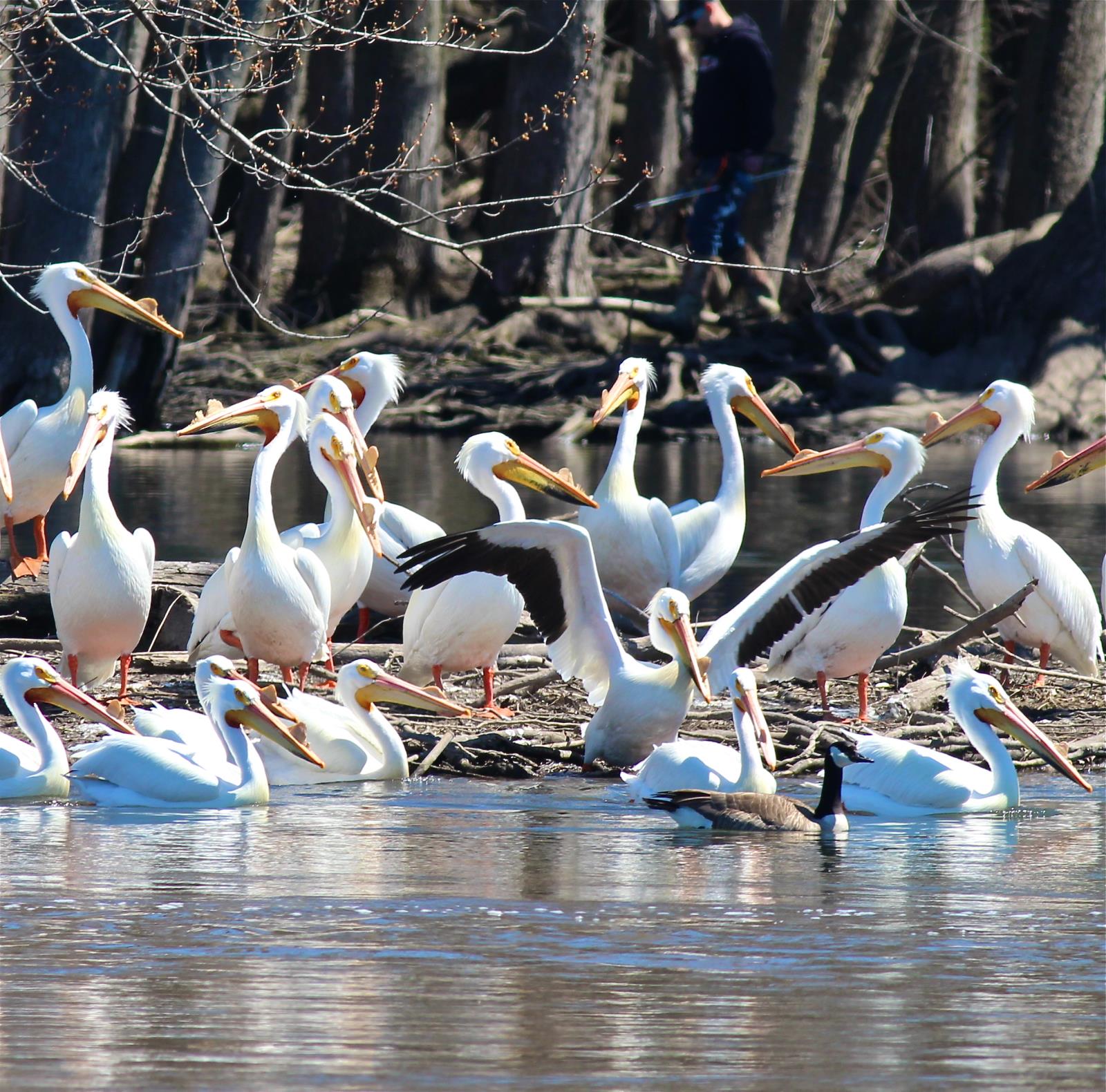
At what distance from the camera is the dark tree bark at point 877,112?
26969 millimetres

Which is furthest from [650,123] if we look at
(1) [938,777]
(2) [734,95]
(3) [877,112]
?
(1) [938,777]

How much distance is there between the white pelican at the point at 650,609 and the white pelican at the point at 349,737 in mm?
403

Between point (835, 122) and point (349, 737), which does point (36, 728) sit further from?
point (835, 122)

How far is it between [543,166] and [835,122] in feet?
16.5

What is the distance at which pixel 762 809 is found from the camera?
6.54m

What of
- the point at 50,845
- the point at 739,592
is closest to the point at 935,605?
the point at 739,592

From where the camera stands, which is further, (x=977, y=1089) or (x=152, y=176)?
(x=152, y=176)

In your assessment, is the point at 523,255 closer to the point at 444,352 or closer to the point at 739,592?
the point at 444,352

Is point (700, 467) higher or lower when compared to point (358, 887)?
higher

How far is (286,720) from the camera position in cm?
716

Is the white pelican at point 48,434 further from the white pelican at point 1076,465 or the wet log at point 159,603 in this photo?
the white pelican at point 1076,465

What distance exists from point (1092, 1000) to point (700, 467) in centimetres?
1413

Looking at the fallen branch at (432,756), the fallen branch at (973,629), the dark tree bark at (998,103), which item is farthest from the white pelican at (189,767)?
the dark tree bark at (998,103)

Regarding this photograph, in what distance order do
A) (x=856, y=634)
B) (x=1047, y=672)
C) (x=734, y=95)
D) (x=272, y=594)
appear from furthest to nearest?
(x=734, y=95) < (x=1047, y=672) < (x=856, y=634) < (x=272, y=594)
